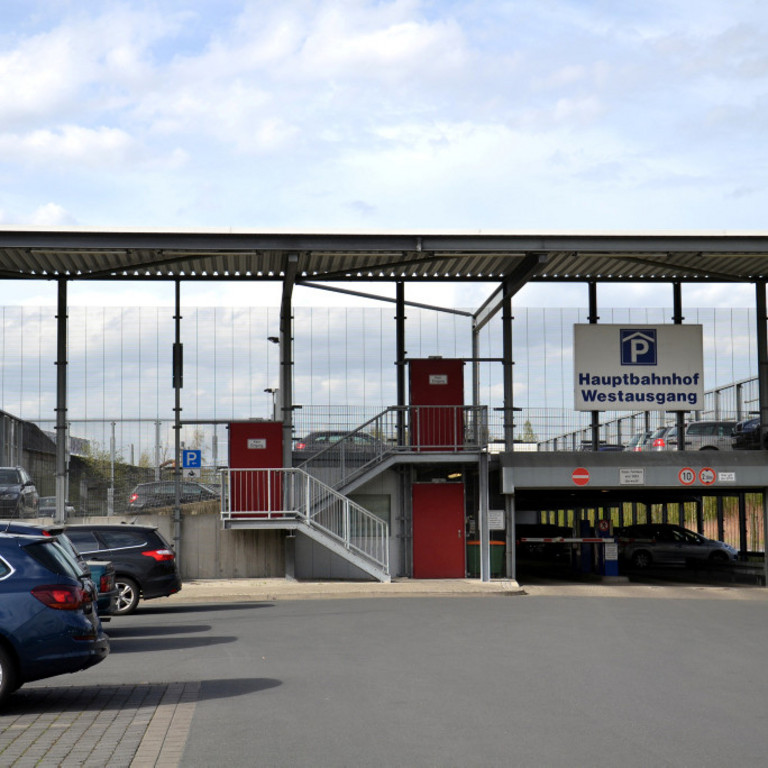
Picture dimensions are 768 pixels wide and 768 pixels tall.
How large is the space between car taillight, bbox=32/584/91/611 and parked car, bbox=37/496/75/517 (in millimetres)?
17743

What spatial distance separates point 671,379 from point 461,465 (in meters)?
5.84

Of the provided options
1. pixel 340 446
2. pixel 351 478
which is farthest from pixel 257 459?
pixel 351 478

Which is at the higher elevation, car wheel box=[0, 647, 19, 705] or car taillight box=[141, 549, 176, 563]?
car taillight box=[141, 549, 176, 563]

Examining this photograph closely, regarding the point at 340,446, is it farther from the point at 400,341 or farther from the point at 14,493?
the point at 14,493

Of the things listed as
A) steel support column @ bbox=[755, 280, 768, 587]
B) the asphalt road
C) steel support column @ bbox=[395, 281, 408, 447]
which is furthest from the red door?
steel support column @ bbox=[755, 280, 768, 587]

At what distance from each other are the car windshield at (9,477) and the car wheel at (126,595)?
311 inches

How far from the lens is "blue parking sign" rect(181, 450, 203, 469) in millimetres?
27375

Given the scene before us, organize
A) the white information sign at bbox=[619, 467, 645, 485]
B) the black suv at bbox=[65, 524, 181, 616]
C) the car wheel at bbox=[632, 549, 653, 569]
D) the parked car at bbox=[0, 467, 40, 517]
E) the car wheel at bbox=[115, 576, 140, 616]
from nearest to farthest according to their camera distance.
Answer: the black suv at bbox=[65, 524, 181, 616] < the car wheel at bbox=[115, 576, 140, 616] < the parked car at bbox=[0, 467, 40, 517] < the white information sign at bbox=[619, 467, 645, 485] < the car wheel at bbox=[632, 549, 653, 569]

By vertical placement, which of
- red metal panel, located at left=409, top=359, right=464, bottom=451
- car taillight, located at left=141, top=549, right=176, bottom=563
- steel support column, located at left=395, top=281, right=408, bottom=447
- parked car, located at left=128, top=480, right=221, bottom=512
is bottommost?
car taillight, located at left=141, top=549, right=176, bottom=563

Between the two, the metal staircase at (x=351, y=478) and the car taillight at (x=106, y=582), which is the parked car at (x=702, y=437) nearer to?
the metal staircase at (x=351, y=478)

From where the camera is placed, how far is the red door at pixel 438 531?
27641 mm

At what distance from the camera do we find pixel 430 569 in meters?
27.6

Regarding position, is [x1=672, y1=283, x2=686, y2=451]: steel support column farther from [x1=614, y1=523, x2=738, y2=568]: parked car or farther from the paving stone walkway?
the paving stone walkway

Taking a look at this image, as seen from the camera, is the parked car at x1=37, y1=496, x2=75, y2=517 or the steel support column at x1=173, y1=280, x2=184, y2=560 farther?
the steel support column at x1=173, y1=280, x2=184, y2=560
